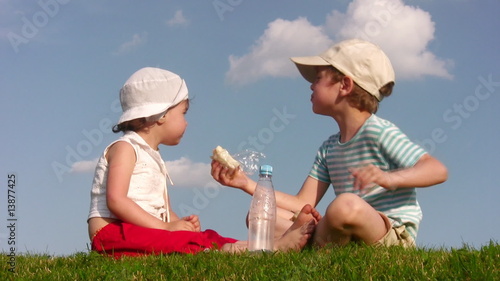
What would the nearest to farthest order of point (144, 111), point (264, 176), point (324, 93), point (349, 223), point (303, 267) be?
point (303, 267) → point (349, 223) → point (264, 176) → point (324, 93) → point (144, 111)

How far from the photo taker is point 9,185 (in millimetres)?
5898

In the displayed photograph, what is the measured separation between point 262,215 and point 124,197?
1.30 meters

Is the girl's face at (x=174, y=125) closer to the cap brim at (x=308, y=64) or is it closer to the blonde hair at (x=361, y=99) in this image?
the cap brim at (x=308, y=64)

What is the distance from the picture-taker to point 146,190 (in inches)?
252

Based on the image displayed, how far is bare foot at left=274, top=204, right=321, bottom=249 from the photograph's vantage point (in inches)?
222

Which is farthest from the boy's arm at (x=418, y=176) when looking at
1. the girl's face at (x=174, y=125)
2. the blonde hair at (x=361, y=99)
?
the girl's face at (x=174, y=125)

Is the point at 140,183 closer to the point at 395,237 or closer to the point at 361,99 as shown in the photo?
the point at 361,99

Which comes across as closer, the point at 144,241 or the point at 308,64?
the point at 144,241

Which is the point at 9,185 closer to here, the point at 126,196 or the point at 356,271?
the point at 126,196

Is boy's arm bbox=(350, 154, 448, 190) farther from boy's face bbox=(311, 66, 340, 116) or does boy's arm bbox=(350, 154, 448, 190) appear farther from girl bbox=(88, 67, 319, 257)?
boy's face bbox=(311, 66, 340, 116)

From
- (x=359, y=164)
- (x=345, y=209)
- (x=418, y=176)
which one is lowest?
(x=345, y=209)

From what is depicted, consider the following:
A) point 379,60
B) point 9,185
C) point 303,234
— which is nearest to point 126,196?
point 9,185

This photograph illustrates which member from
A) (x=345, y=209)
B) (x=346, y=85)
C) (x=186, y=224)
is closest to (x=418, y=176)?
(x=345, y=209)

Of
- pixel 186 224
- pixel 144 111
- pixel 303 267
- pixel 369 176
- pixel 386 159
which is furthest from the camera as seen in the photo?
pixel 144 111
